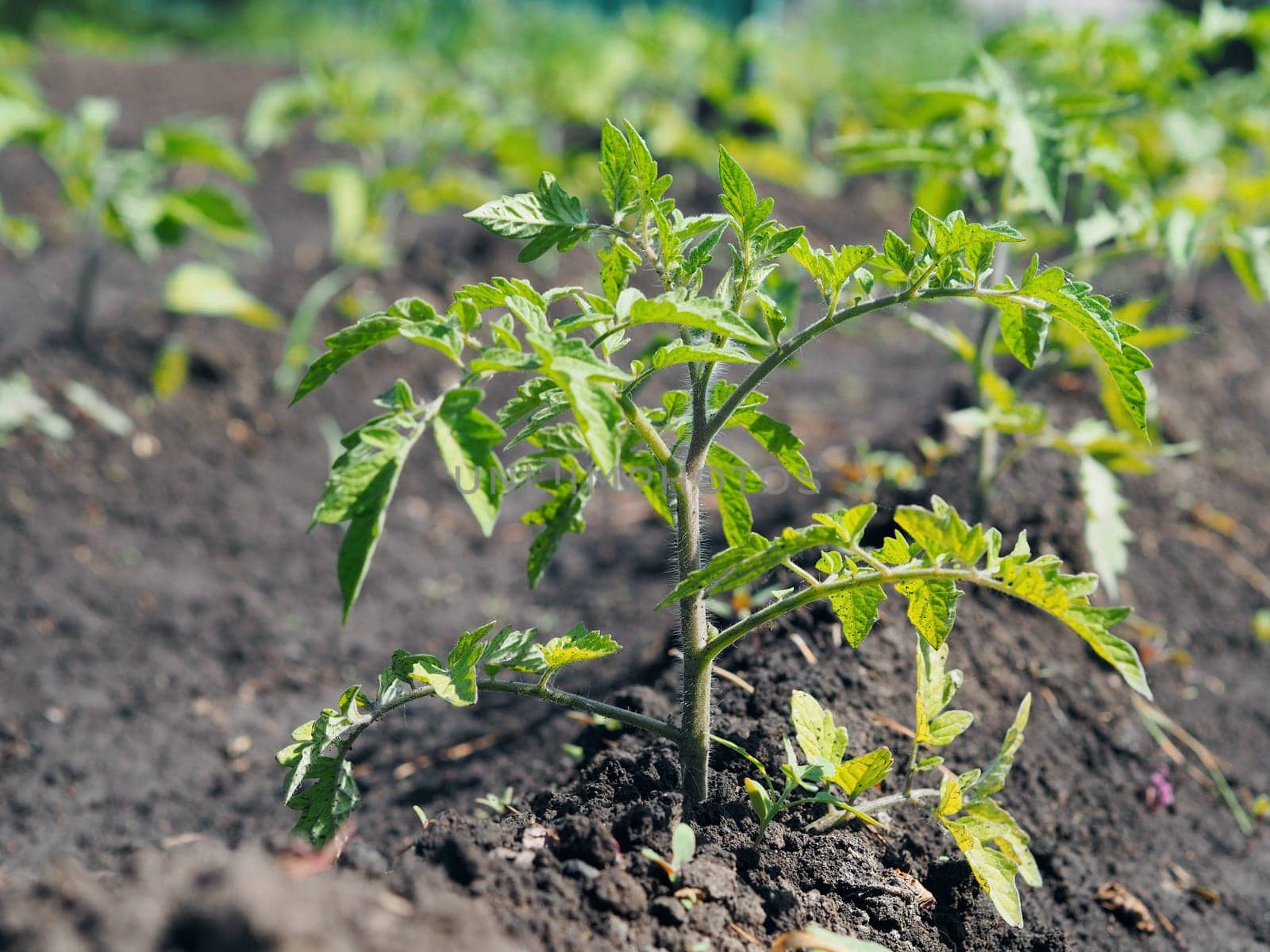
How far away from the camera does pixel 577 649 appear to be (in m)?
1.48

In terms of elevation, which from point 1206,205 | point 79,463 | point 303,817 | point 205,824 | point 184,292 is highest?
point 1206,205

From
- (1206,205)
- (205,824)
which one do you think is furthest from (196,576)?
(1206,205)

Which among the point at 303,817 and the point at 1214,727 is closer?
the point at 303,817

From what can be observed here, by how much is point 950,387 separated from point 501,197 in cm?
228

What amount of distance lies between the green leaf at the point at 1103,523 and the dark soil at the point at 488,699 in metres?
0.21

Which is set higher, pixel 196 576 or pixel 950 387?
pixel 950 387

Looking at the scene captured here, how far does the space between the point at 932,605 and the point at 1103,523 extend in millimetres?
1162

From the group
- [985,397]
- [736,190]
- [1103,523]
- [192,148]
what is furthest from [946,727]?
A: [192,148]

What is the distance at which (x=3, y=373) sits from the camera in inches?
144

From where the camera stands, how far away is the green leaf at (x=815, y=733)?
1.57 m

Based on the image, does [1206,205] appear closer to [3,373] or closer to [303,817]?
[303,817]

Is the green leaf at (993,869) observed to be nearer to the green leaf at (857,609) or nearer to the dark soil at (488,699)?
the dark soil at (488,699)

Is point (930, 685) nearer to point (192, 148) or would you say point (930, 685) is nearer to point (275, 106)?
point (192, 148)

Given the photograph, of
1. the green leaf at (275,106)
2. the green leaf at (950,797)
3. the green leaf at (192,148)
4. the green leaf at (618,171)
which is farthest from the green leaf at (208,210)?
the green leaf at (950,797)
